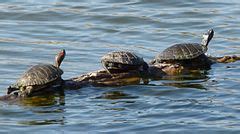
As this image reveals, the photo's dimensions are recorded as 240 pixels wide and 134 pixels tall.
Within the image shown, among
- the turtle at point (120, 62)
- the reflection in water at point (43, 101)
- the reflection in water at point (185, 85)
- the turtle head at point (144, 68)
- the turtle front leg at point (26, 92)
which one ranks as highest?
the turtle at point (120, 62)

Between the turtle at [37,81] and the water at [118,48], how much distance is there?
148mm

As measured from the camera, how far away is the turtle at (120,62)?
430 inches

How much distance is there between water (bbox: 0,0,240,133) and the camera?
9234mm

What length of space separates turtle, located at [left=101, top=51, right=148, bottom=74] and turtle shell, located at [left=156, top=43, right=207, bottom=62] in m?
0.70

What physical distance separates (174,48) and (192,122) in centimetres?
290

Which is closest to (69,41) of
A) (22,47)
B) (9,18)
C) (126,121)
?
(22,47)

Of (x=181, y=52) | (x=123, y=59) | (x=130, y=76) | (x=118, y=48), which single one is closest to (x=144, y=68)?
(x=130, y=76)

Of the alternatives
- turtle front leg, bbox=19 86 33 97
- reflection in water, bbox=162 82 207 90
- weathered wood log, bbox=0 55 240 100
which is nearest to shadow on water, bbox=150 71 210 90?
reflection in water, bbox=162 82 207 90

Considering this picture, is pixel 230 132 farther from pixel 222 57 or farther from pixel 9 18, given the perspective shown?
pixel 9 18

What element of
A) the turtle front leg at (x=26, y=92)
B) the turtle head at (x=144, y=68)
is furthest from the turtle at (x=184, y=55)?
the turtle front leg at (x=26, y=92)

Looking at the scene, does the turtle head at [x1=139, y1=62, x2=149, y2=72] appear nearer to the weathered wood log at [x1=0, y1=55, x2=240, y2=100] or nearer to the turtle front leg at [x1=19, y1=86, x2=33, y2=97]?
the weathered wood log at [x1=0, y1=55, x2=240, y2=100]

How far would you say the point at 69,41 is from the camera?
1484cm

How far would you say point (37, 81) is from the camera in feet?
33.2

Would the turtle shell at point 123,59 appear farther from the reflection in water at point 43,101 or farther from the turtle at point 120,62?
the reflection in water at point 43,101
